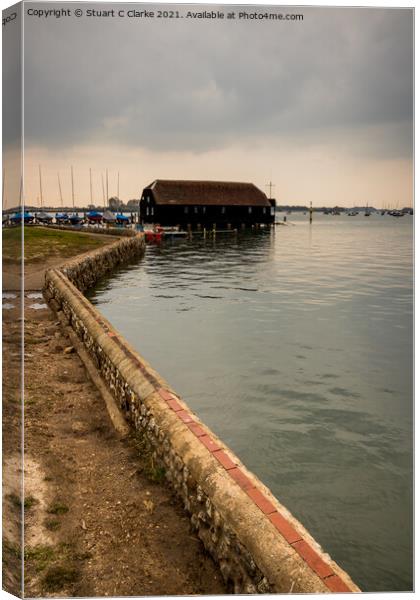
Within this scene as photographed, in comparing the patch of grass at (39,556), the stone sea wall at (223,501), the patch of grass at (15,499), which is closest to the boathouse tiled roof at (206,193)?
the stone sea wall at (223,501)

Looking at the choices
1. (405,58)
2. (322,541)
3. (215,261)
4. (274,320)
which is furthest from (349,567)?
(215,261)

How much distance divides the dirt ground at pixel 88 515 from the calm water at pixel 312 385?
244 cm

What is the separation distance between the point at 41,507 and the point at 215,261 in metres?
31.9

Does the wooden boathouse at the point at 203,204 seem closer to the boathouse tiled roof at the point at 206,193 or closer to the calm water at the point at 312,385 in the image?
the boathouse tiled roof at the point at 206,193

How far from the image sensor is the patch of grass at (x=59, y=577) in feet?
11.4

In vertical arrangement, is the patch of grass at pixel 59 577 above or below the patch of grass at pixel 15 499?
below

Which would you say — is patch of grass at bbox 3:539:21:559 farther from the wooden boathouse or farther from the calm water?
the wooden boathouse

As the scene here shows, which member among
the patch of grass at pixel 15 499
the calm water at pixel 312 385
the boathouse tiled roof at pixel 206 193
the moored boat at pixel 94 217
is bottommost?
the calm water at pixel 312 385

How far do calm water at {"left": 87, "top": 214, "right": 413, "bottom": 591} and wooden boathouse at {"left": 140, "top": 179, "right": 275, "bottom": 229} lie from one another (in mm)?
43311

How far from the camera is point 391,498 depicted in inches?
253

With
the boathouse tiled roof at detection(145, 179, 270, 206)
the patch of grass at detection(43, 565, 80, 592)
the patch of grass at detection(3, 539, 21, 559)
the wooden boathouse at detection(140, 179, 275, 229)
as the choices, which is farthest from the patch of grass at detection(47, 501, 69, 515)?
the boathouse tiled roof at detection(145, 179, 270, 206)

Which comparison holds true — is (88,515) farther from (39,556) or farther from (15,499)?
(15,499)

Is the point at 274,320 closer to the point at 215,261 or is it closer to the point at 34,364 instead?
the point at 34,364

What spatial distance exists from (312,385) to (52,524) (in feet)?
23.8
